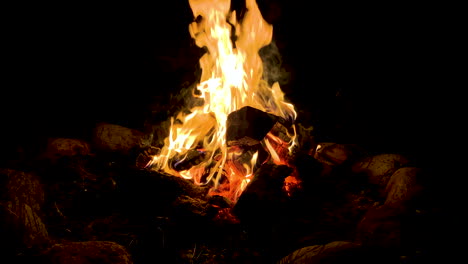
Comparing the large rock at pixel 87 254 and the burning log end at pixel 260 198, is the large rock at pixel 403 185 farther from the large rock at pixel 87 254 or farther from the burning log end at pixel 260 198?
the large rock at pixel 87 254

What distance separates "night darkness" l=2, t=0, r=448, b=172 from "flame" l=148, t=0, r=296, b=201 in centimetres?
125

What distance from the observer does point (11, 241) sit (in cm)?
261

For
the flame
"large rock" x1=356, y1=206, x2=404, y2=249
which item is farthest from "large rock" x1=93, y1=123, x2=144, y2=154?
"large rock" x1=356, y1=206, x2=404, y2=249

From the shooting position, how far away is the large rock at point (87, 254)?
221cm

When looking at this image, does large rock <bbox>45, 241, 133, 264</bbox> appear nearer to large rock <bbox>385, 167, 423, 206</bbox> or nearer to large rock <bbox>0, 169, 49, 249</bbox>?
large rock <bbox>0, 169, 49, 249</bbox>

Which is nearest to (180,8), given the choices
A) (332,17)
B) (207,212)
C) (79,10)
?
(79,10)

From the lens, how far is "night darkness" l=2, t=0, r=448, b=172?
6.37m

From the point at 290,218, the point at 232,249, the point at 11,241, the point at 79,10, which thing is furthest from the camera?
the point at 79,10

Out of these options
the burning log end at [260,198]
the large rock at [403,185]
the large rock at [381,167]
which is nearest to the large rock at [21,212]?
the burning log end at [260,198]

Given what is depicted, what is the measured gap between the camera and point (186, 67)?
735cm

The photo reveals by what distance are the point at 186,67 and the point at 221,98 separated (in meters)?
2.27

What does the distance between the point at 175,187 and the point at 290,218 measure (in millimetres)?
1624

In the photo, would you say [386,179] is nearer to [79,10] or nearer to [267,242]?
[267,242]

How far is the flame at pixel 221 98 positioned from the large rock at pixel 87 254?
85.5 inches
